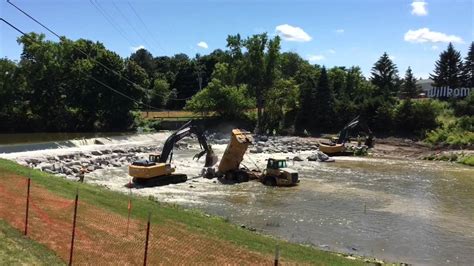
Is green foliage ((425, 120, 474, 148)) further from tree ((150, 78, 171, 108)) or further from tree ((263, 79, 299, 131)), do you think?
tree ((150, 78, 171, 108))

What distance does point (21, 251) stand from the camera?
42.5 ft

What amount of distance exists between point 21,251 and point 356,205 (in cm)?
2266

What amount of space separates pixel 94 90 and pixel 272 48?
106ft

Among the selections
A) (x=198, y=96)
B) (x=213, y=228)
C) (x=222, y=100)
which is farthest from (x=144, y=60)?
(x=213, y=228)

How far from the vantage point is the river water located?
73.6 ft

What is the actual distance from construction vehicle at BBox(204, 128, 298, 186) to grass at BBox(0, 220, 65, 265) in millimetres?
24615

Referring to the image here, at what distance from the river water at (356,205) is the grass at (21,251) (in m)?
12.0

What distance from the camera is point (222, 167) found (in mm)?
39469

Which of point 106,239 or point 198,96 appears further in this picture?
point 198,96

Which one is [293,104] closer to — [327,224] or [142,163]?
[142,163]

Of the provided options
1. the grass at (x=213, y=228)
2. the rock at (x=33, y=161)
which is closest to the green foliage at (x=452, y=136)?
the grass at (x=213, y=228)

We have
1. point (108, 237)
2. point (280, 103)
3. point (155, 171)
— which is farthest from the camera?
point (280, 103)

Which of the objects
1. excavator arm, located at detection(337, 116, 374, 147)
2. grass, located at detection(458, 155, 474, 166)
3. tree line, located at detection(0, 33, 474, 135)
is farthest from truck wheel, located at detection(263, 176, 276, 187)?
tree line, located at detection(0, 33, 474, 135)

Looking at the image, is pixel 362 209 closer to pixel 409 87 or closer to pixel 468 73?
pixel 468 73
